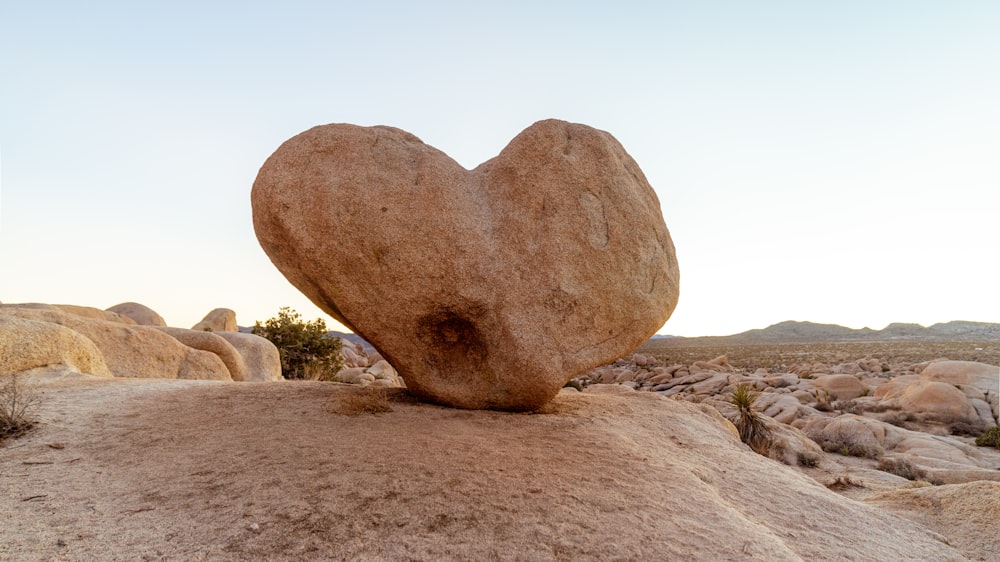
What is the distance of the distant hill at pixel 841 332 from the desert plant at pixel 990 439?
89.2 metres

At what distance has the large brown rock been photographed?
22.8 feet

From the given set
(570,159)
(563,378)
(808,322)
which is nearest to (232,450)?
(563,378)

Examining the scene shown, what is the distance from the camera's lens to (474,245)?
23.4 feet

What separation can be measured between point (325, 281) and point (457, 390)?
7.36 feet

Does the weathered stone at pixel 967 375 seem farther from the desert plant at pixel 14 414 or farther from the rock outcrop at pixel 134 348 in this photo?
the desert plant at pixel 14 414

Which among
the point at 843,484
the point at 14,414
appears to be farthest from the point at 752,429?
the point at 14,414

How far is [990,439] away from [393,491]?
16945mm

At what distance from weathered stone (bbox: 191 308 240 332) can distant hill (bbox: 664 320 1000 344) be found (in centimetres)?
9245

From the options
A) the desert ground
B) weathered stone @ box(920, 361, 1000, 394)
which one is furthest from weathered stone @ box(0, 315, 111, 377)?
weathered stone @ box(920, 361, 1000, 394)

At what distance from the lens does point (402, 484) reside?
5.04m

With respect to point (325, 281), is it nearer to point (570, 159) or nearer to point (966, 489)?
point (570, 159)

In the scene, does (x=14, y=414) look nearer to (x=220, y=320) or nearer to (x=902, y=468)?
(x=902, y=468)

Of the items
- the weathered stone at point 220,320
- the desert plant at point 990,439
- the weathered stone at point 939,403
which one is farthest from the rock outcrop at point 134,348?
the weathered stone at point 939,403

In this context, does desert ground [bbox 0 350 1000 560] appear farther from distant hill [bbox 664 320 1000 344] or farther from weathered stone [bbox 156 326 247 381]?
distant hill [bbox 664 320 1000 344]
